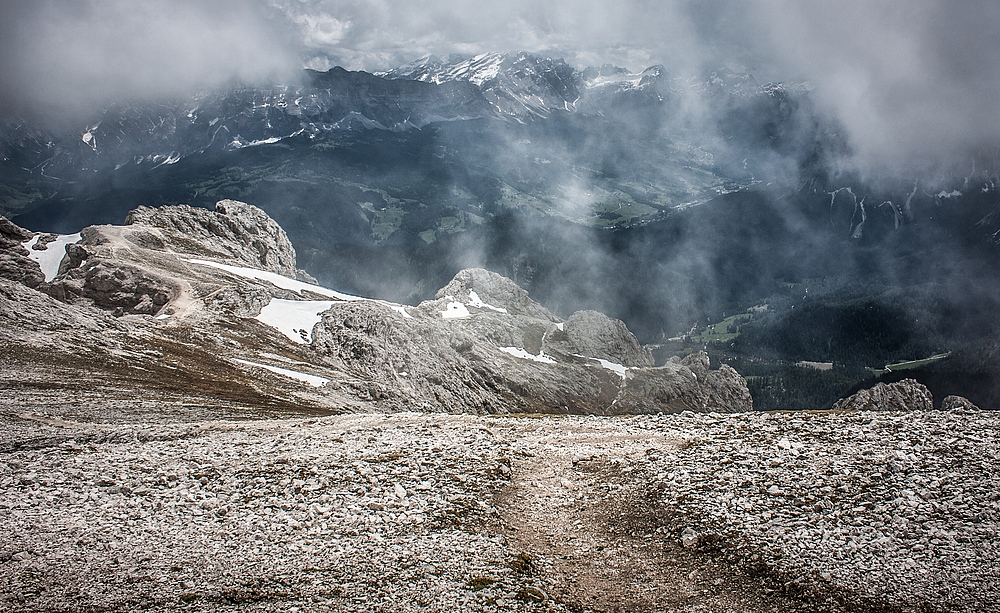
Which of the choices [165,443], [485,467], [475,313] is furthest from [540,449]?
[475,313]

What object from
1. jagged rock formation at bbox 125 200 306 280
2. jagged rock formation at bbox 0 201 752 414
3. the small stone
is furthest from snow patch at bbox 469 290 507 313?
the small stone

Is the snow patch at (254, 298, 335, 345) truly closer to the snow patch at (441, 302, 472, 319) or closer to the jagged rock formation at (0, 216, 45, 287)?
the jagged rock formation at (0, 216, 45, 287)

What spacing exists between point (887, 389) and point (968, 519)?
113490 mm

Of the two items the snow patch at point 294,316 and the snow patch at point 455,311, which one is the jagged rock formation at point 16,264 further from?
the snow patch at point 455,311

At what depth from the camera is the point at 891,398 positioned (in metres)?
108

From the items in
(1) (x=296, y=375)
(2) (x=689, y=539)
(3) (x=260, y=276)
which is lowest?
(2) (x=689, y=539)

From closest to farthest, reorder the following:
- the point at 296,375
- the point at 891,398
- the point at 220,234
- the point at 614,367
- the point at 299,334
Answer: the point at 296,375, the point at 299,334, the point at 891,398, the point at 220,234, the point at 614,367

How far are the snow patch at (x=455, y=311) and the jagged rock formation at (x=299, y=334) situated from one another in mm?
769

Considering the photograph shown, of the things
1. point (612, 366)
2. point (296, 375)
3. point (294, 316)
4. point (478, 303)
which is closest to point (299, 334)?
point (294, 316)

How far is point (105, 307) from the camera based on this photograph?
94.1m

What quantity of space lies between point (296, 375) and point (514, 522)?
5376 centimetres

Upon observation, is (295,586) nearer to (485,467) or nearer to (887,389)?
(485,467)

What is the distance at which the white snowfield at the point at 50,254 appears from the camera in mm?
110688

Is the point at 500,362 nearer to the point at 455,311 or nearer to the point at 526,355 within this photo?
the point at 526,355
